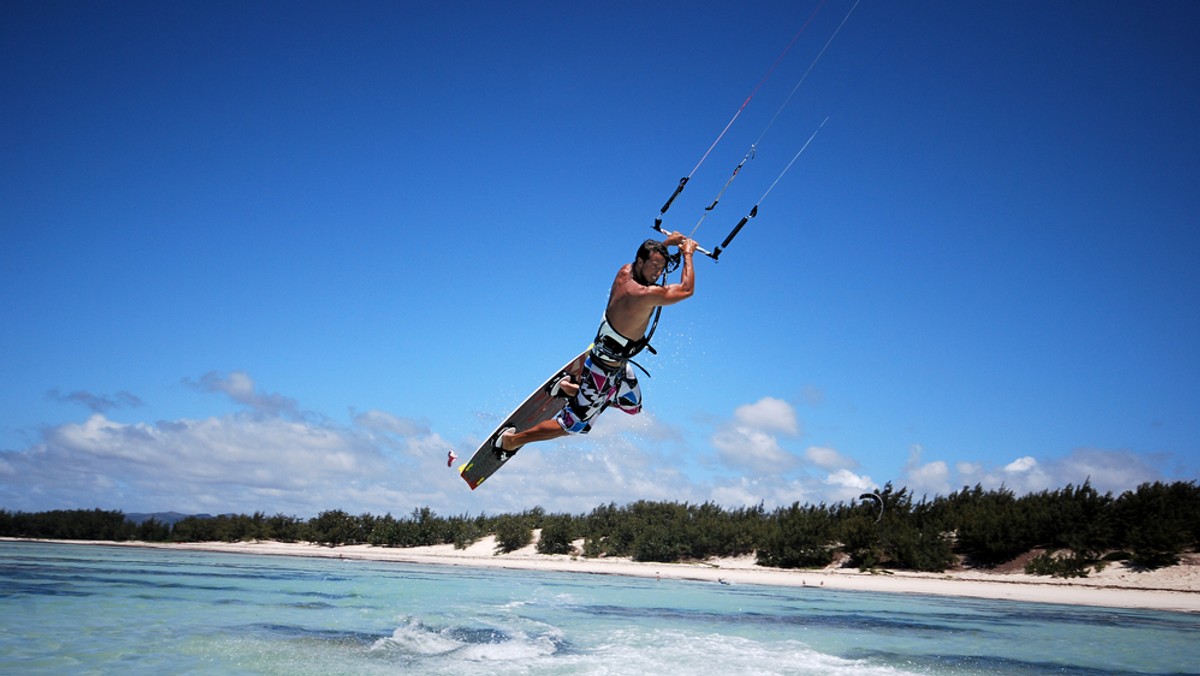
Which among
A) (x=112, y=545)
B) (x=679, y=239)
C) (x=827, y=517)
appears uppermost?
(x=679, y=239)

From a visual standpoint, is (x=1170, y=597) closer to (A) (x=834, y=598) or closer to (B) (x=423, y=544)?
(A) (x=834, y=598)

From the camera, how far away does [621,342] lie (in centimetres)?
960

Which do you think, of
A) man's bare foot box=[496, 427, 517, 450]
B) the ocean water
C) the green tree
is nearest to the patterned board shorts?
man's bare foot box=[496, 427, 517, 450]

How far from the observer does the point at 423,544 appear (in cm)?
3662

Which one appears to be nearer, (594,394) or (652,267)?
(652,267)

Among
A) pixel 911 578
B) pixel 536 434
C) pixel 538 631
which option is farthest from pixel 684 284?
pixel 911 578

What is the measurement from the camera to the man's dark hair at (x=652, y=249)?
8.86 meters

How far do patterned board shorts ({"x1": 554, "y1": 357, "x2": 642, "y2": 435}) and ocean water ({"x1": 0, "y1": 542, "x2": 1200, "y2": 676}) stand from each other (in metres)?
2.84

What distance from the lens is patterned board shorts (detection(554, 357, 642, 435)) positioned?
9.96 m

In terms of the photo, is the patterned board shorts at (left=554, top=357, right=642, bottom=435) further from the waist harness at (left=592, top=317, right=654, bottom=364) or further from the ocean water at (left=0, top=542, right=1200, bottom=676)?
the ocean water at (left=0, top=542, right=1200, bottom=676)

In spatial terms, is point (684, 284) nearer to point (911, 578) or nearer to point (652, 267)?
point (652, 267)

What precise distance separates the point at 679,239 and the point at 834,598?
12497 mm

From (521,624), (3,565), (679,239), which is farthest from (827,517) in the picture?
(3,565)

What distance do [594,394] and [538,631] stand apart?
12.9ft
